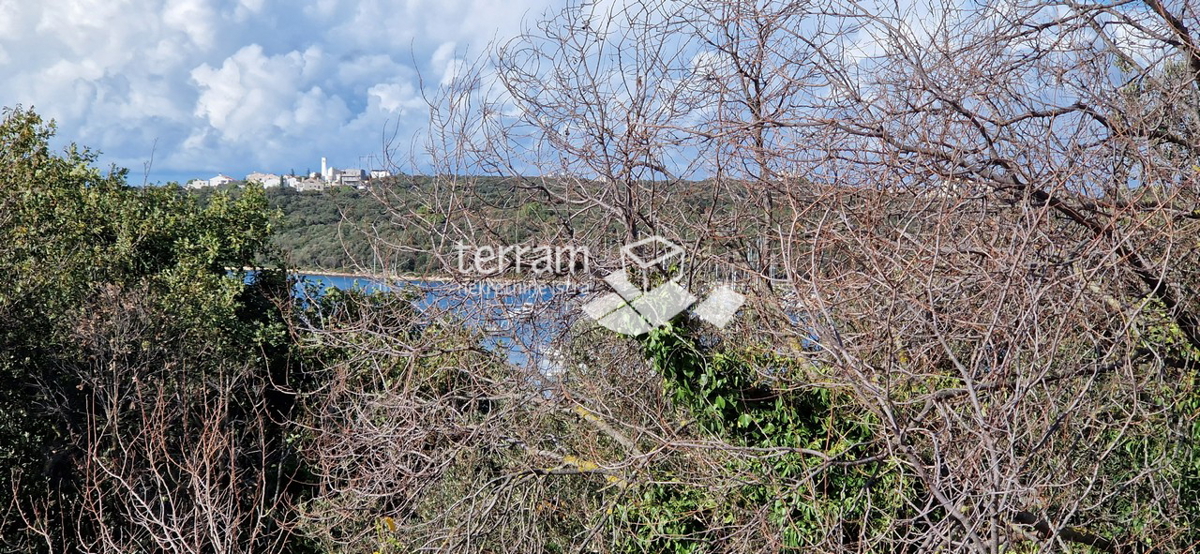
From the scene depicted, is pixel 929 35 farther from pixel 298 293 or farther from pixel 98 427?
pixel 298 293

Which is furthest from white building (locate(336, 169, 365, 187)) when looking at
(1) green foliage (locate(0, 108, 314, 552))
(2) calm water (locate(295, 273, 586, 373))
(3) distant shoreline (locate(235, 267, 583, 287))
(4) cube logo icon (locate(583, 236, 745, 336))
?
A: (1) green foliage (locate(0, 108, 314, 552))

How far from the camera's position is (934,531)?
3.36 meters

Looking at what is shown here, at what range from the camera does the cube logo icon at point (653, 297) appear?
6.47 meters

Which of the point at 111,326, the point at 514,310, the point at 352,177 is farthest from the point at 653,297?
the point at 111,326

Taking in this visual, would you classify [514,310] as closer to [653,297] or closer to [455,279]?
[455,279]

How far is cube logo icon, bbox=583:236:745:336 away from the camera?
6.47 meters

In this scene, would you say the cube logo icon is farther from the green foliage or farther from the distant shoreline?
the green foliage

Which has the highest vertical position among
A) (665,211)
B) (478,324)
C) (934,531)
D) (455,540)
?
(665,211)

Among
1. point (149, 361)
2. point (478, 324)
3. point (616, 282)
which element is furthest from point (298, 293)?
point (616, 282)

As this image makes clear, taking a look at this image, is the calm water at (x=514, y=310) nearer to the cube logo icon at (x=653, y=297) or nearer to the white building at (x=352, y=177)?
the cube logo icon at (x=653, y=297)

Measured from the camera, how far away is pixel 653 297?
21.8 ft

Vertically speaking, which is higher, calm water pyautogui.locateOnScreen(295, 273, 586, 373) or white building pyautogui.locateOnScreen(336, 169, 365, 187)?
white building pyautogui.locateOnScreen(336, 169, 365, 187)

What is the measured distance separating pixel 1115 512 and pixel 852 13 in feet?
12.3

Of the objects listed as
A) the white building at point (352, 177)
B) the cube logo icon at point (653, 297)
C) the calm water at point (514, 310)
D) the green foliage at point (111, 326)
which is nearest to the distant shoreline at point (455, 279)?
the calm water at point (514, 310)
